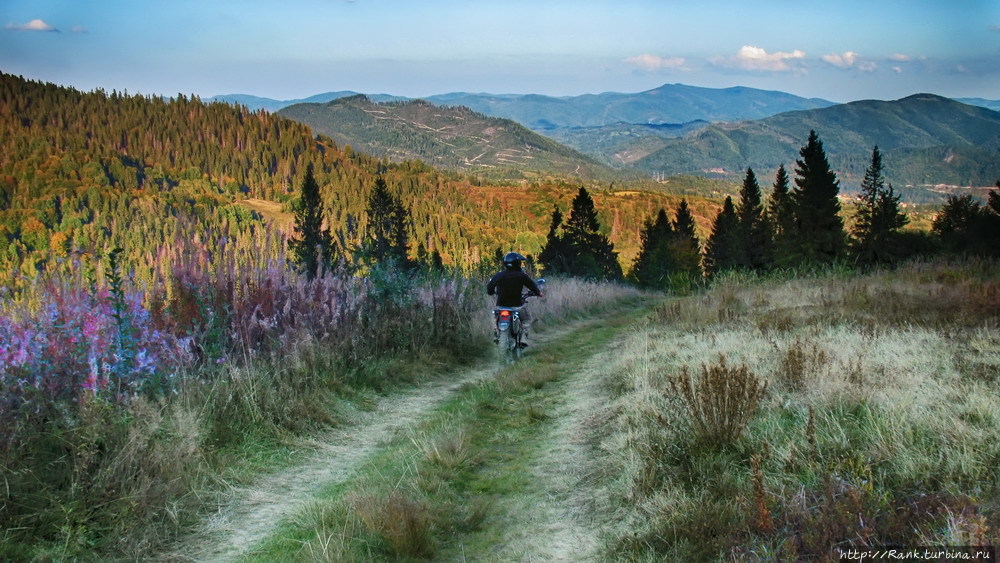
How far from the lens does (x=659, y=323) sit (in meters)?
11.0

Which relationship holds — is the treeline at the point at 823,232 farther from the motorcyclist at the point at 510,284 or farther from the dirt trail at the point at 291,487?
the dirt trail at the point at 291,487

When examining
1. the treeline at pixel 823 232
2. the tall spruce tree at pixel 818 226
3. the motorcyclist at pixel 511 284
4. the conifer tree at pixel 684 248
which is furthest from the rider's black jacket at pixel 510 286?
the tall spruce tree at pixel 818 226

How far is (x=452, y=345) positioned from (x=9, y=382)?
21.0 ft

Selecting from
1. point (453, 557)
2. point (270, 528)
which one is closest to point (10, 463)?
point (270, 528)

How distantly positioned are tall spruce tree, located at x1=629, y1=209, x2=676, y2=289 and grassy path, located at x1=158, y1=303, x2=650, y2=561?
109ft

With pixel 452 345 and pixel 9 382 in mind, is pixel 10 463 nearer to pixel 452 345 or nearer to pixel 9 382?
pixel 9 382

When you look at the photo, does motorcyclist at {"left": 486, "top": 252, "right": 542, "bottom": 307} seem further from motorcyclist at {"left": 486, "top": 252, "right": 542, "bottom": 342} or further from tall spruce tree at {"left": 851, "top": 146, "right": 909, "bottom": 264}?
tall spruce tree at {"left": 851, "top": 146, "right": 909, "bottom": 264}

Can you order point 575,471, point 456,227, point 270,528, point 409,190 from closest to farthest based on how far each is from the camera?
point 270,528 → point 575,471 → point 456,227 → point 409,190

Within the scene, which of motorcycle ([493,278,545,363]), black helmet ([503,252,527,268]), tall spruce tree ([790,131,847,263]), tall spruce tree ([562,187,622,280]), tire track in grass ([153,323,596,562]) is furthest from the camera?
tall spruce tree ([562,187,622,280])

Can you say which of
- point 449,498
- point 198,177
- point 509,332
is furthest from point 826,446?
→ point 198,177

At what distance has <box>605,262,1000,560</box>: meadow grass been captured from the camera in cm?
277

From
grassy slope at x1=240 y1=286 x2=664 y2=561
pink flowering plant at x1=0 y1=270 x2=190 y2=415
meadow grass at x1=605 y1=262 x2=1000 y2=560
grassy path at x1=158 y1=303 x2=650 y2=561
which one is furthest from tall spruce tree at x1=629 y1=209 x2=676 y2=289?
pink flowering plant at x1=0 y1=270 x2=190 y2=415

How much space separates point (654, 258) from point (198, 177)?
146 m

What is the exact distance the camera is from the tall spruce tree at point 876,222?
41.7 m
